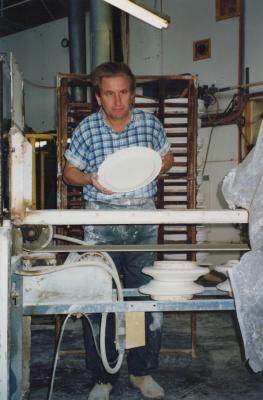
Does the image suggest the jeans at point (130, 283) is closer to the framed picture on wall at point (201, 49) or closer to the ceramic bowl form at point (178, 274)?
the ceramic bowl form at point (178, 274)

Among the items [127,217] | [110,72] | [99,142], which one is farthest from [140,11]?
[127,217]

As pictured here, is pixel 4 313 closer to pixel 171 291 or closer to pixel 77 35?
pixel 171 291

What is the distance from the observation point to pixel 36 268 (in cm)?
171

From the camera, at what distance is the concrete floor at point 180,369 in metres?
2.35

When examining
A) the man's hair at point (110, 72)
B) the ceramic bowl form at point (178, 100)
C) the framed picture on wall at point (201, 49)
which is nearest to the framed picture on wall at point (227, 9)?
the framed picture on wall at point (201, 49)

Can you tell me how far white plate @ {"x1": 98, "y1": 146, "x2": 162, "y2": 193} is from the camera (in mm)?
1754

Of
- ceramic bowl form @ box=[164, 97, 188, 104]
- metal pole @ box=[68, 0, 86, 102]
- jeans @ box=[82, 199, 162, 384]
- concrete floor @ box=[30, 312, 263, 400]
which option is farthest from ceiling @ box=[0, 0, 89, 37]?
jeans @ box=[82, 199, 162, 384]

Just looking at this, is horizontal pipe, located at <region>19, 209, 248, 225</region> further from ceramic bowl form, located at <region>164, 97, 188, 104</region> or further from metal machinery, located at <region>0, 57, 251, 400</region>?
ceramic bowl form, located at <region>164, 97, 188, 104</region>

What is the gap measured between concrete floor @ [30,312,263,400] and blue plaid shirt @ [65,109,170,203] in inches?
42.5

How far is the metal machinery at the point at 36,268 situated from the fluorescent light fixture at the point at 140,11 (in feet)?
8.19

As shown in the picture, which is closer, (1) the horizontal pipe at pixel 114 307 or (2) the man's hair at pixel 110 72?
(1) the horizontal pipe at pixel 114 307

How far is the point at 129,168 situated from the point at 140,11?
272 cm

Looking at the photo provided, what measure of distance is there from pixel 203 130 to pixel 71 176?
418 centimetres

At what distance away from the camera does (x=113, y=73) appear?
2299 millimetres
